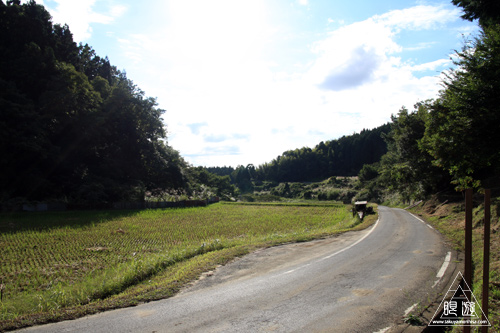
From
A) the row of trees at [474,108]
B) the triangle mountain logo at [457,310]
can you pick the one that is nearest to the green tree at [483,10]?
the row of trees at [474,108]

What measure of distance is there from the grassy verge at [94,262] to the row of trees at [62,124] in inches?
362

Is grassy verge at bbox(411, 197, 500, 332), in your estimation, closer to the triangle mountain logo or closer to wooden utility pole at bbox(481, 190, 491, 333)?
the triangle mountain logo

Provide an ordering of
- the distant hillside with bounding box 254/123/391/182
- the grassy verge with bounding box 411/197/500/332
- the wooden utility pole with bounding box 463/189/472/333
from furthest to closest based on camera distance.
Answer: the distant hillside with bounding box 254/123/391/182 → the grassy verge with bounding box 411/197/500/332 → the wooden utility pole with bounding box 463/189/472/333

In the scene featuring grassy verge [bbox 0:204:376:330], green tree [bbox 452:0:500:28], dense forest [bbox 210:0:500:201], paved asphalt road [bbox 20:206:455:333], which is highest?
green tree [bbox 452:0:500:28]

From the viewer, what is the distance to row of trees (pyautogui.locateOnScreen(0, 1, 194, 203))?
29797mm

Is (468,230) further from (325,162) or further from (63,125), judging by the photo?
(325,162)

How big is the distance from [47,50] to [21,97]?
20.9ft

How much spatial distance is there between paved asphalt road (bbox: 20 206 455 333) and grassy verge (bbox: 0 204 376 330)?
0.65 m

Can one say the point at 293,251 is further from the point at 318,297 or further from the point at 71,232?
the point at 71,232

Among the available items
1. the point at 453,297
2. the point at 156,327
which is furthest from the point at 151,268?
the point at 453,297

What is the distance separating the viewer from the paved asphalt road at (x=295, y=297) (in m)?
4.93

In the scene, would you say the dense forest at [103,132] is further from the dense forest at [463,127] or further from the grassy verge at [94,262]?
the grassy verge at [94,262]

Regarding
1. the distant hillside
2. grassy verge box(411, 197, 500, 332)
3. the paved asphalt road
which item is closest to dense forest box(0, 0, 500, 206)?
grassy verge box(411, 197, 500, 332)

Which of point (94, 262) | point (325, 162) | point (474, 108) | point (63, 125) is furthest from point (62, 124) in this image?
point (325, 162)
